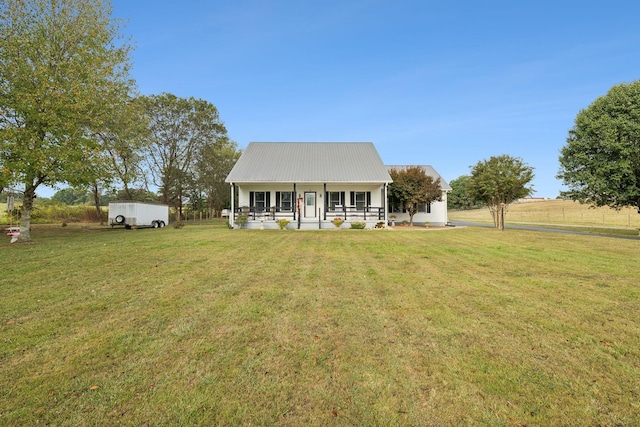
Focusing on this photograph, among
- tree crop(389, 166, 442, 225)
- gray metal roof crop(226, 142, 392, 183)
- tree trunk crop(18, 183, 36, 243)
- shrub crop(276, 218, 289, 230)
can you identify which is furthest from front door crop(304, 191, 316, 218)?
tree trunk crop(18, 183, 36, 243)

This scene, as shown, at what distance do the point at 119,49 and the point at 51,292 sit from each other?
55.2 feet

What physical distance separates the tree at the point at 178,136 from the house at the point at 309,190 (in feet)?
49.3

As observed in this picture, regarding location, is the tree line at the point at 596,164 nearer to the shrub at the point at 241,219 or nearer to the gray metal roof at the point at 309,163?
the gray metal roof at the point at 309,163

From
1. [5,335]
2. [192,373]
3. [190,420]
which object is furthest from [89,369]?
[5,335]

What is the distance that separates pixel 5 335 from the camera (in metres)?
3.45

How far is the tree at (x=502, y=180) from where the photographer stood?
62.2ft

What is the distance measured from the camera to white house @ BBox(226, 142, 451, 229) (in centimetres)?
2042

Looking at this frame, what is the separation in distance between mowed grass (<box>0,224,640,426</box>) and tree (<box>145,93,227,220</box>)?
3077 centimetres

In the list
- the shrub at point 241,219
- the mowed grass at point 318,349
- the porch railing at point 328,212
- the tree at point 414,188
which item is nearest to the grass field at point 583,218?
the tree at point 414,188

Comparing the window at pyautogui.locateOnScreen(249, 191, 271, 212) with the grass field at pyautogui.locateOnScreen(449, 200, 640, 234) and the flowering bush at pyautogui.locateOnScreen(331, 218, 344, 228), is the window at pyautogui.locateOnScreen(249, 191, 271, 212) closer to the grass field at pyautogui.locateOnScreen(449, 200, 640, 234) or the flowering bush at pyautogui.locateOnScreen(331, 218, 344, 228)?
the flowering bush at pyautogui.locateOnScreen(331, 218, 344, 228)

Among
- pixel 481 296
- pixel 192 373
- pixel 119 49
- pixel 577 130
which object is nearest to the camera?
pixel 192 373

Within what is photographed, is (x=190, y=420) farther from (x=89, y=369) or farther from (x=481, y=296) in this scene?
(x=481, y=296)

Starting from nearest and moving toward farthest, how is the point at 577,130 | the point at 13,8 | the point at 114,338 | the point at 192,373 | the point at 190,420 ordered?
the point at 190,420 → the point at 192,373 → the point at 114,338 → the point at 13,8 → the point at 577,130

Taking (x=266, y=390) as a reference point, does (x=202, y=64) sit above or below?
above
